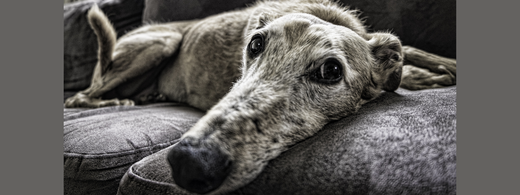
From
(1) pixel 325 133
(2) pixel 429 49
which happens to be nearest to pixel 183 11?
(2) pixel 429 49

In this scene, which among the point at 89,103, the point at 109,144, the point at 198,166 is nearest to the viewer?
the point at 198,166

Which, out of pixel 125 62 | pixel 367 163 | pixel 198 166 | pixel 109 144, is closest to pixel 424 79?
pixel 367 163

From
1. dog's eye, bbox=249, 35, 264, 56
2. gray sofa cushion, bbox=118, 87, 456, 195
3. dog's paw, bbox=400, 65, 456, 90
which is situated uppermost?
dog's eye, bbox=249, 35, 264, 56

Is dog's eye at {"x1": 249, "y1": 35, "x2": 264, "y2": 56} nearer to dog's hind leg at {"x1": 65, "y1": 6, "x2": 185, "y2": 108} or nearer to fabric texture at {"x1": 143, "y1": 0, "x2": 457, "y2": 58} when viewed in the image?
fabric texture at {"x1": 143, "y1": 0, "x2": 457, "y2": 58}

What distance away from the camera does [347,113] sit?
1.28m

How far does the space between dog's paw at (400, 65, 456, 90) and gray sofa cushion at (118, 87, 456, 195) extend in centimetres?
64

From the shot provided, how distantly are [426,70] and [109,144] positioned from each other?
60.6 inches

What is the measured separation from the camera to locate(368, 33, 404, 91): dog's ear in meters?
1.43

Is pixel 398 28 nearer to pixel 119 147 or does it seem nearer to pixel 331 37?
pixel 331 37

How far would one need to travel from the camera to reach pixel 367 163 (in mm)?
917

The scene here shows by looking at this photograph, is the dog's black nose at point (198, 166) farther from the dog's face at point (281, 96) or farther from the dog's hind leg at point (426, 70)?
the dog's hind leg at point (426, 70)

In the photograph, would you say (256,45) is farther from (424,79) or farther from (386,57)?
(424,79)

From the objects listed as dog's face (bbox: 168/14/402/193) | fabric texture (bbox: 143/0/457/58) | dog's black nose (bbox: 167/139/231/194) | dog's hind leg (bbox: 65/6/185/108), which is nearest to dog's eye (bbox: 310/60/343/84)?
dog's face (bbox: 168/14/402/193)

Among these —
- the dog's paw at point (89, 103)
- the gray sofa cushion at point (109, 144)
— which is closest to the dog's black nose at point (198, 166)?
the gray sofa cushion at point (109, 144)
